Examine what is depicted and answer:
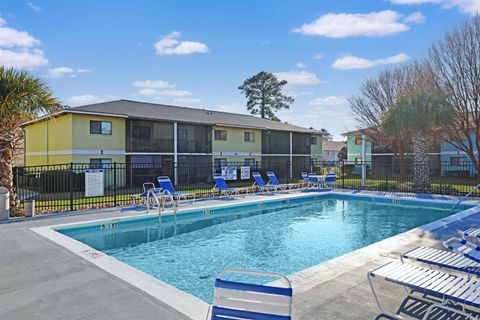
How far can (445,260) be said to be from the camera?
4.57m

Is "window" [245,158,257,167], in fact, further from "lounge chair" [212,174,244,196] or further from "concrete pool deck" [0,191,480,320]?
"concrete pool deck" [0,191,480,320]

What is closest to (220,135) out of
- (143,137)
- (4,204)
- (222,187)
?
(143,137)

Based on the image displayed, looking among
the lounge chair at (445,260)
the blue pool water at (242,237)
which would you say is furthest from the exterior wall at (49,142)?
the lounge chair at (445,260)

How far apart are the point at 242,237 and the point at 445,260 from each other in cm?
583

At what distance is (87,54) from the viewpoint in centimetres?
1719

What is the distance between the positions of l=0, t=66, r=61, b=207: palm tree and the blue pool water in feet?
11.9

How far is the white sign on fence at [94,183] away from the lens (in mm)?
14805

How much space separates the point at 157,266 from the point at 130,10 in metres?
9.59

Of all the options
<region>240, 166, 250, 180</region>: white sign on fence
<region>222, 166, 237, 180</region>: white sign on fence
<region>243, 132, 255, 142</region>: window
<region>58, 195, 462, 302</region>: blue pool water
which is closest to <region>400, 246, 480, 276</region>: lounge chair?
<region>58, 195, 462, 302</region>: blue pool water

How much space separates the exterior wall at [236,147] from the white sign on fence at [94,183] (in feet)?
44.6

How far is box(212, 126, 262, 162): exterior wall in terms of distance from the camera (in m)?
28.8

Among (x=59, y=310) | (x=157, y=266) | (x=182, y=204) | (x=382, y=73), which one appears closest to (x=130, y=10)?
(x=182, y=204)

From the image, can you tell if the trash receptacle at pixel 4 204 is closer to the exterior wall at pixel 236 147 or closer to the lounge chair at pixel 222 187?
the lounge chair at pixel 222 187

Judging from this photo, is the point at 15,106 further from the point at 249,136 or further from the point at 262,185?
the point at 249,136
